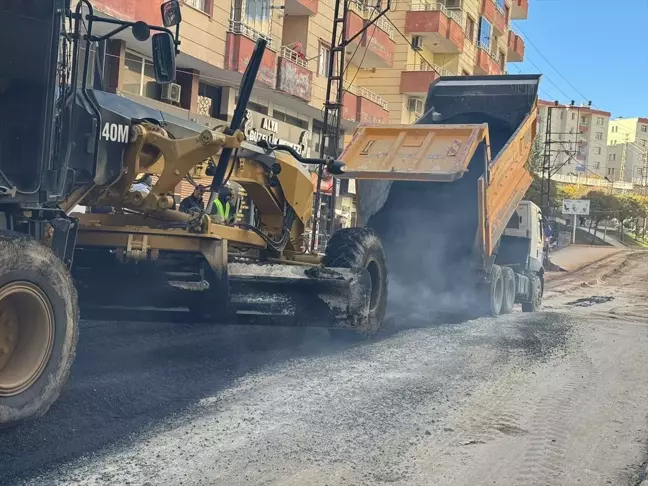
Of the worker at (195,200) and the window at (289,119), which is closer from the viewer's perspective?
the worker at (195,200)

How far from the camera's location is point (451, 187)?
1266 cm

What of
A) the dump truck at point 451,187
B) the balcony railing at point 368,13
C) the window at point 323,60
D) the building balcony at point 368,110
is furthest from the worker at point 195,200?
the balcony railing at point 368,13

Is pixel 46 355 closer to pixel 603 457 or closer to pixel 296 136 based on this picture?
pixel 603 457

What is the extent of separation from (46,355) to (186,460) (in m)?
1.08

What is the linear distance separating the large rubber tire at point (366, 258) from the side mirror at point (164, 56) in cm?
355

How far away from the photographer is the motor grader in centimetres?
453

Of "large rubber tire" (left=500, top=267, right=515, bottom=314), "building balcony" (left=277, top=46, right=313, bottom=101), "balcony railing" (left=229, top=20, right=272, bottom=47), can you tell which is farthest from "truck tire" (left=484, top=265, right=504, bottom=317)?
"building balcony" (left=277, top=46, right=313, bottom=101)

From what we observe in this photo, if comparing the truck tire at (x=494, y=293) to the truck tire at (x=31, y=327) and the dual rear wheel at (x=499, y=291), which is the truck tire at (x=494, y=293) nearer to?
the dual rear wheel at (x=499, y=291)

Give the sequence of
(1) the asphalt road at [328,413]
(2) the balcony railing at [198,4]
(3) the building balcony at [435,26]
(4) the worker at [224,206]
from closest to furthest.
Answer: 1. (1) the asphalt road at [328,413]
2. (4) the worker at [224,206]
3. (2) the balcony railing at [198,4]
4. (3) the building balcony at [435,26]

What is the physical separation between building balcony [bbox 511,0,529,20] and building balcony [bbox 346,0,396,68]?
2237 centimetres

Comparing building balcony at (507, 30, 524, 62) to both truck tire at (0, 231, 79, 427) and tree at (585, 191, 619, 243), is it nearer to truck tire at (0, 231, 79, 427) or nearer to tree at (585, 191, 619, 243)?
tree at (585, 191, 619, 243)

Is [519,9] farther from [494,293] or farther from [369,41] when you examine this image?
[494,293]

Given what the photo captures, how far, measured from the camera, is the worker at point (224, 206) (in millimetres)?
7141

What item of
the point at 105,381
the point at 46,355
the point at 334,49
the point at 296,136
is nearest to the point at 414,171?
the point at 105,381
